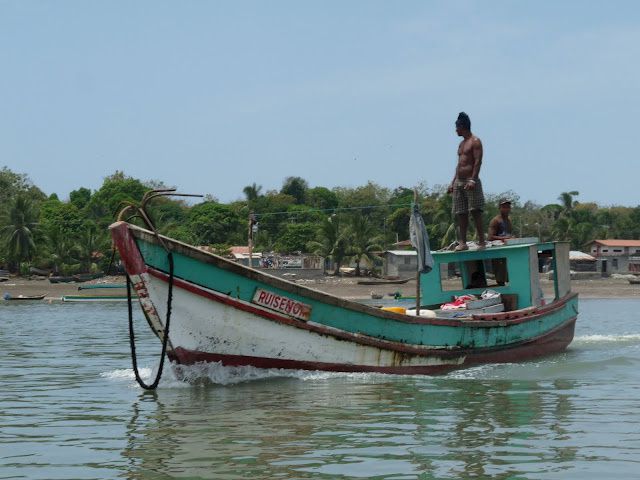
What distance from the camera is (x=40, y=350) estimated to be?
68.9ft

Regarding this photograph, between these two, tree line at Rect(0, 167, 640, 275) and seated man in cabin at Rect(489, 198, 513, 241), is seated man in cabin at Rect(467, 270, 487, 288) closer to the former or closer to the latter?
seated man in cabin at Rect(489, 198, 513, 241)

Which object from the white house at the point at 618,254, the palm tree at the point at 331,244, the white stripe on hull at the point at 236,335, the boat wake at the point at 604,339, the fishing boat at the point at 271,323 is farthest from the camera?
the white house at the point at 618,254

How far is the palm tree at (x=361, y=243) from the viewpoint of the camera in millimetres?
70000

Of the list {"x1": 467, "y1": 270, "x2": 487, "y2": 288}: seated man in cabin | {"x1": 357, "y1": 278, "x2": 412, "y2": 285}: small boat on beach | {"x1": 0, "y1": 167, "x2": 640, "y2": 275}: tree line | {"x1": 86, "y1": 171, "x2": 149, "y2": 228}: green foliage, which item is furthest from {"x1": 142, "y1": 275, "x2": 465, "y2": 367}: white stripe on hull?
{"x1": 86, "y1": 171, "x2": 149, "y2": 228}: green foliage

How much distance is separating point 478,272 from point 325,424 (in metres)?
7.58

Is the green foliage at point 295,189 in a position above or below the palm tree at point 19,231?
above

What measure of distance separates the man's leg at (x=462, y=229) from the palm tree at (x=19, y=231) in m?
55.5

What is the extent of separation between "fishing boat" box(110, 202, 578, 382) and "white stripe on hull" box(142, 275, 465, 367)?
0.04 ft

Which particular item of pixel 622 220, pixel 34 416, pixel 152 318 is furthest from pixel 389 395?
pixel 622 220

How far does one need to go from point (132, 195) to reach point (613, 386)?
83861 mm

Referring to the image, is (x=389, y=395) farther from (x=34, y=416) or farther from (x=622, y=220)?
(x=622, y=220)

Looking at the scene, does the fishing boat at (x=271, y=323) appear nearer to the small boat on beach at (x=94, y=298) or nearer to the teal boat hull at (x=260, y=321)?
the teal boat hull at (x=260, y=321)

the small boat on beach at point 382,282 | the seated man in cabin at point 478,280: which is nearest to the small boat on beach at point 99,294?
the small boat on beach at point 382,282

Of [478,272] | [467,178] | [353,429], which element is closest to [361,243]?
[478,272]
